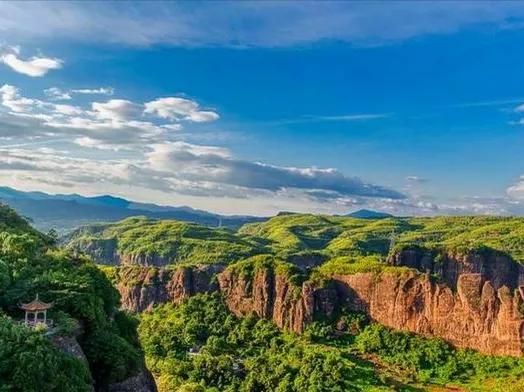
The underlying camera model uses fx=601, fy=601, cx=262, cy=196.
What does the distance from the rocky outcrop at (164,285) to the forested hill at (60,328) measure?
174 feet

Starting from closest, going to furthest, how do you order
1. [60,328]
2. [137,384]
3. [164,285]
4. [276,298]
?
[60,328]
[137,384]
[276,298]
[164,285]

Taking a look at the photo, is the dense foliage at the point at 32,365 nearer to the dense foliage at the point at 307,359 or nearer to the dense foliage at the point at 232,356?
the dense foliage at the point at 307,359

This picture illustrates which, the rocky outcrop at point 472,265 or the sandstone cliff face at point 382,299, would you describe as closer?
the sandstone cliff face at point 382,299

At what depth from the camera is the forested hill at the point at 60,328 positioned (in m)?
27.0

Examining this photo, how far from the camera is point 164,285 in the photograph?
4281 inches

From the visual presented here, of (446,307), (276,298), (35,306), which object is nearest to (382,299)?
(446,307)

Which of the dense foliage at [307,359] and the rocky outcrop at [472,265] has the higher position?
the rocky outcrop at [472,265]

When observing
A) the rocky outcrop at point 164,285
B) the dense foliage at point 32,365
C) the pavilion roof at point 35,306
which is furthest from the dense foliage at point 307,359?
the dense foliage at point 32,365

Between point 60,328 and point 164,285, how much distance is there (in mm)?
76590

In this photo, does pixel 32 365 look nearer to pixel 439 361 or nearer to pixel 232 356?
pixel 232 356

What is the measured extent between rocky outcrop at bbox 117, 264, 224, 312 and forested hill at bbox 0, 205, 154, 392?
5313 centimetres

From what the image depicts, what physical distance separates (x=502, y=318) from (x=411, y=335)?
1321 centimetres

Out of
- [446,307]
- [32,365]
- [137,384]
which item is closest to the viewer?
[32,365]

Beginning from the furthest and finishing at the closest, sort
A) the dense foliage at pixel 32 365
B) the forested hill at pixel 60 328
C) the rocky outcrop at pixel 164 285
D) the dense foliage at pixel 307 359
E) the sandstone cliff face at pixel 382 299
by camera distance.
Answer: the rocky outcrop at pixel 164 285
the sandstone cliff face at pixel 382 299
the dense foliage at pixel 307 359
the forested hill at pixel 60 328
the dense foliage at pixel 32 365
